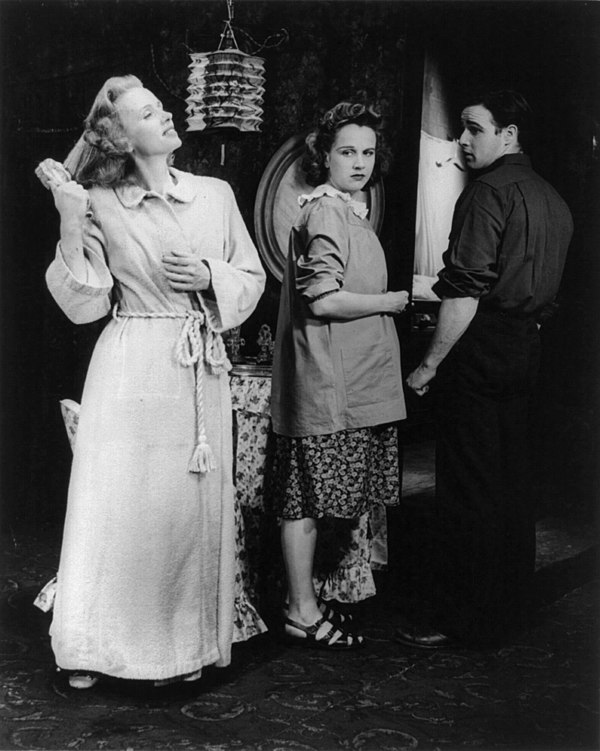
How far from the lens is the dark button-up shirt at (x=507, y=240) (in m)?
2.95

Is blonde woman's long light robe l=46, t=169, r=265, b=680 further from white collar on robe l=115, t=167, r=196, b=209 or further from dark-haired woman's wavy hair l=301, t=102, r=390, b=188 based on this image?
dark-haired woman's wavy hair l=301, t=102, r=390, b=188

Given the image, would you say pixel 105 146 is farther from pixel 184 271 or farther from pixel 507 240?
pixel 507 240

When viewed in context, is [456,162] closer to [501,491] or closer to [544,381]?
[544,381]

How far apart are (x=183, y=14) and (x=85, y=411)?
2.22 metres

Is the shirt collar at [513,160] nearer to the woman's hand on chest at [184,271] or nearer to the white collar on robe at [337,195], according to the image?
the white collar on robe at [337,195]

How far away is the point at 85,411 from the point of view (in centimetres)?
262

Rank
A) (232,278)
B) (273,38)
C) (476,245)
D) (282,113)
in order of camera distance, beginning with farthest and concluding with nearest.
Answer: (282,113) < (273,38) < (476,245) < (232,278)

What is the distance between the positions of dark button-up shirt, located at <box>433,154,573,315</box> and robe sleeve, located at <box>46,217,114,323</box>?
1.15 meters

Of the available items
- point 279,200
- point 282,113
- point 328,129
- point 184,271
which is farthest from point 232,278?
point 282,113

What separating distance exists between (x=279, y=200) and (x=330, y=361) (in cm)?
140

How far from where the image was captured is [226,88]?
3.46 meters

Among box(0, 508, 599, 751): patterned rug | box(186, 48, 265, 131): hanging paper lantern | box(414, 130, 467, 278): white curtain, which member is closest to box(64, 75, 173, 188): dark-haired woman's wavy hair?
box(186, 48, 265, 131): hanging paper lantern

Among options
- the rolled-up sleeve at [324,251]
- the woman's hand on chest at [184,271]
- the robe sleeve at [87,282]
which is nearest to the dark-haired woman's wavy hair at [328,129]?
the rolled-up sleeve at [324,251]

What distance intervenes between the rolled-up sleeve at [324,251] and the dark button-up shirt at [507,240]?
0.37 meters
